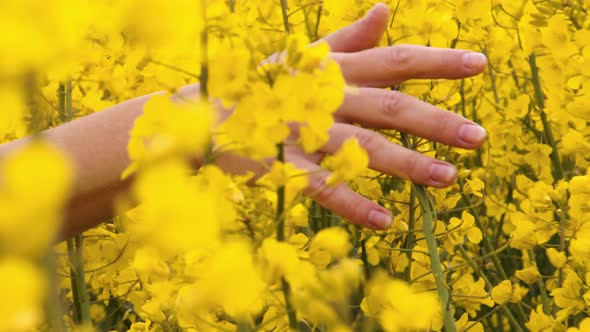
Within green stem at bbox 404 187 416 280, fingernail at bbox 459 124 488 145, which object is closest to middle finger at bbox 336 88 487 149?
fingernail at bbox 459 124 488 145

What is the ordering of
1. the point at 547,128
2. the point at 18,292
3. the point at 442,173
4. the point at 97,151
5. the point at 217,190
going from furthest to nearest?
the point at 547,128 < the point at 97,151 < the point at 442,173 < the point at 217,190 < the point at 18,292

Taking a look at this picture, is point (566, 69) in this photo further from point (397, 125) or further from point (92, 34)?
point (92, 34)

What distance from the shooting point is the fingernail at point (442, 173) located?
872 mm

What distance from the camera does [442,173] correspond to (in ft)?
2.88

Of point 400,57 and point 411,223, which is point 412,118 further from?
point 411,223

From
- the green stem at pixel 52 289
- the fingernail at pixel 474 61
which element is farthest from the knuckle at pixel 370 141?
the green stem at pixel 52 289

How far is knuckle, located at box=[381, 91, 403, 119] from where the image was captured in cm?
92

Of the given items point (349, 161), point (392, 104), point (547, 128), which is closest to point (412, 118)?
point (392, 104)

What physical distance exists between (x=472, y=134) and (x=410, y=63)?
11 cm

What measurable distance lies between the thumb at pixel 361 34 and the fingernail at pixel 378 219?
0.23 metres

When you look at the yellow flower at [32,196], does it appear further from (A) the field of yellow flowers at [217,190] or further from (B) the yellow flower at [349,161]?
(B) the yellow flower at [349,161]

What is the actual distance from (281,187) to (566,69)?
0.95 m

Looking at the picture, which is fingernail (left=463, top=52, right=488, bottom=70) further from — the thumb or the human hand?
the thumb

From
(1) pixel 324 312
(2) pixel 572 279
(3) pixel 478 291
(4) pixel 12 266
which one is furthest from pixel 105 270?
(4) pixel 12 266
